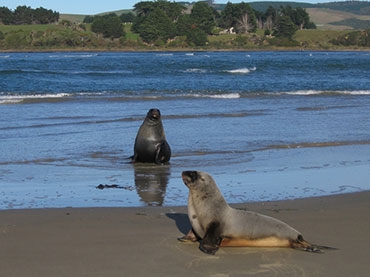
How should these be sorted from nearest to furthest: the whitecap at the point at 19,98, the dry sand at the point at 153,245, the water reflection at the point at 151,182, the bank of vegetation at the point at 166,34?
the dry sand at the point at 153,245, the water reflection at the point at 151,182, the whitecap at the point at 19,98, the bank of vegetation at the point at 166,34

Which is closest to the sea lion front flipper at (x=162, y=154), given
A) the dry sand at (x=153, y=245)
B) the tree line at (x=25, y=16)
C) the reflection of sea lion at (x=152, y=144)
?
the reflection of sea lion at (x=152, y=144)

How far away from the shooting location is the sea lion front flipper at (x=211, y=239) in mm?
5829

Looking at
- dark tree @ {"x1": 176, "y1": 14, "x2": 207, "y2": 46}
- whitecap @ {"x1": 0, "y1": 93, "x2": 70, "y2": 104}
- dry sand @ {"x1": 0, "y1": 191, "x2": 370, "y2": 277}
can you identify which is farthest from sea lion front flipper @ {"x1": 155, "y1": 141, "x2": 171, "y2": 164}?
dark tree @ {"x1": 176, "y1": 14, "x2": 207, "y2": 46}

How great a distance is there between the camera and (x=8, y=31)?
4466 inches

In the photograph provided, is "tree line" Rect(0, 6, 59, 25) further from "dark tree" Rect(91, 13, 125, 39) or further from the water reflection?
the water reflection

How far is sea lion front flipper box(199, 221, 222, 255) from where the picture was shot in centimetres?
583

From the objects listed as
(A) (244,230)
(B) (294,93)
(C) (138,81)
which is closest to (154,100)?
(B) (294,93)

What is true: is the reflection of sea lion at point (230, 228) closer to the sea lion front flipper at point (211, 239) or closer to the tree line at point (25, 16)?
the sea lion front flipper at point (211, 239)

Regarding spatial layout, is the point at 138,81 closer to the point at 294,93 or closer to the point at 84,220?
the point at 294,93

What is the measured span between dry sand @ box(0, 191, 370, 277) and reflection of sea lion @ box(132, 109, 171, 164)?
11.8ft

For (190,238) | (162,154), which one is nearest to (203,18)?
(162,154)

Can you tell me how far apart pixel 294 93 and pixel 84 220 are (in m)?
21.8

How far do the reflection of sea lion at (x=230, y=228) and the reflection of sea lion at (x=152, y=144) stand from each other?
4.75 meters

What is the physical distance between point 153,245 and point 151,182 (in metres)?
3.27
